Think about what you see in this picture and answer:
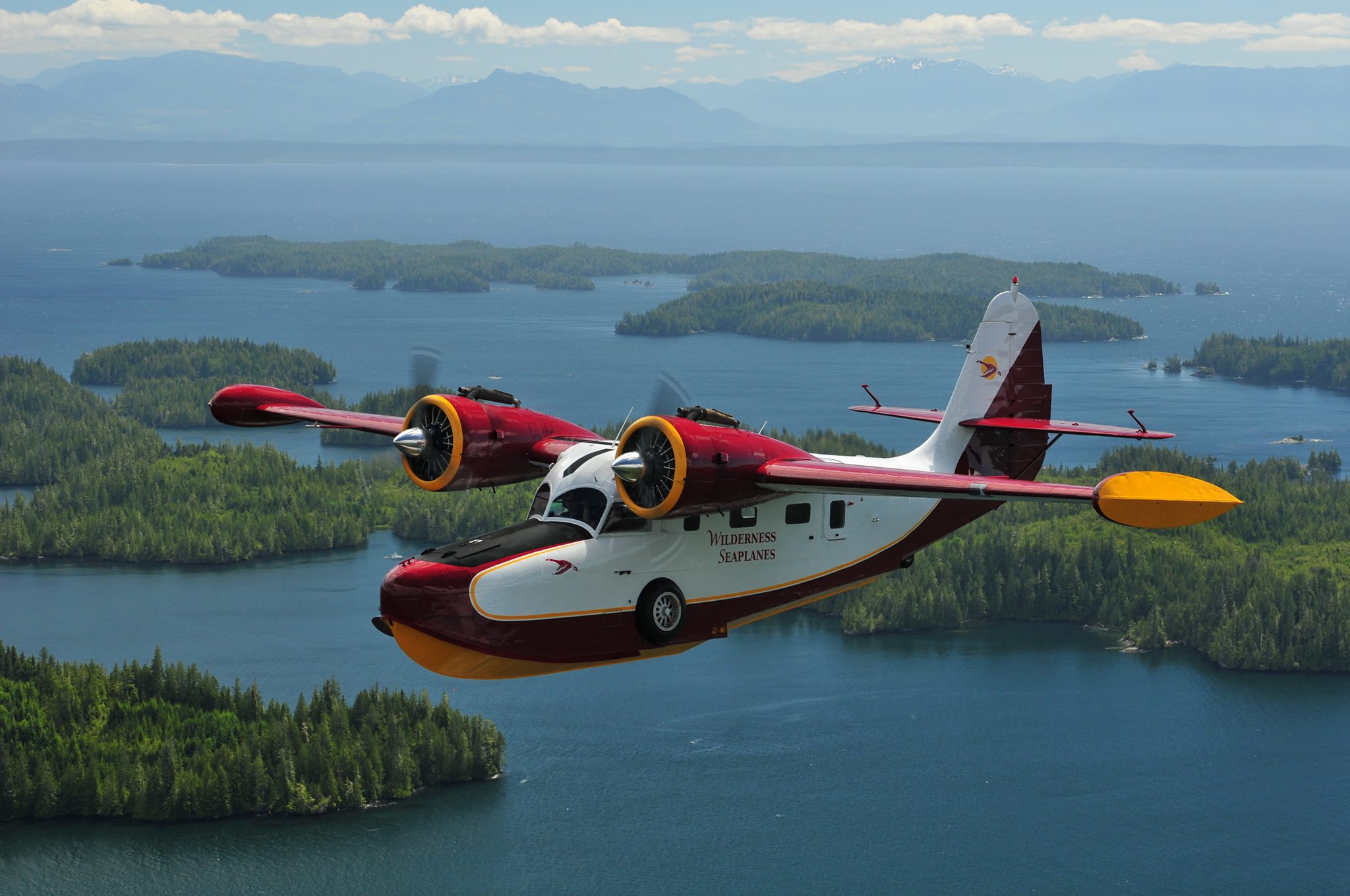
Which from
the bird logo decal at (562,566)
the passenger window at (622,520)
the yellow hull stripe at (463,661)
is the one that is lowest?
the yellow hull stripe at (463,661)

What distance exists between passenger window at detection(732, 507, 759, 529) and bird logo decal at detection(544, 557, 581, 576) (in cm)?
395

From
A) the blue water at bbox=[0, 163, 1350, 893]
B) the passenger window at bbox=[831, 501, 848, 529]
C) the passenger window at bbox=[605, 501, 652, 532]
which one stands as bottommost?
the blue water at bbox=[0, 163, 1350, 893]

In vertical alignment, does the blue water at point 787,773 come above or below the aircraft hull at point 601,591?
below

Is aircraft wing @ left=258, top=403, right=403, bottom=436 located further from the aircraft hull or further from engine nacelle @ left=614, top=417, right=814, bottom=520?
engine nacelle @ left=614, top=417, right=814, bottom=520

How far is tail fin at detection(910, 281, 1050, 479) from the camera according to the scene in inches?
1567

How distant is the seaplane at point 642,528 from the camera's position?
28281mm

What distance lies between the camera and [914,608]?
132 metres

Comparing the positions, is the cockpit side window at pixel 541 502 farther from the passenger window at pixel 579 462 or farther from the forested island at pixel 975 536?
the forested island at pixel 975 536

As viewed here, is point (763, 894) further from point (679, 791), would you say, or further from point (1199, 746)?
point (1199, 746)

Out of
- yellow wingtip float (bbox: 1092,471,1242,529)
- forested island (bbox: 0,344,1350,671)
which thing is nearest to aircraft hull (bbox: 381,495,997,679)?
yellow wingtip float (bbox: 1092,471,1242,529)

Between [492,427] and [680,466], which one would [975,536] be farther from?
[680,466]

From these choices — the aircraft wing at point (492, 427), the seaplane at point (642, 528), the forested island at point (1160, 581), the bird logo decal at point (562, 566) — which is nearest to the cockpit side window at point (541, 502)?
the seaplane at point (642, 528)

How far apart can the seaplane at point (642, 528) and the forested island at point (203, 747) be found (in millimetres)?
65124

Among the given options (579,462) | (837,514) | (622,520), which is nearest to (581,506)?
(622,520)
